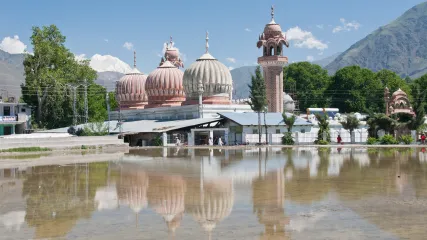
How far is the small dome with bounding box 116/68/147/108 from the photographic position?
65500 millimetres

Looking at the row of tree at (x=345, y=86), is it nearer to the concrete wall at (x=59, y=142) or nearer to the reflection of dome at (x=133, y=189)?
the concrete wall at (x=59, y=142)

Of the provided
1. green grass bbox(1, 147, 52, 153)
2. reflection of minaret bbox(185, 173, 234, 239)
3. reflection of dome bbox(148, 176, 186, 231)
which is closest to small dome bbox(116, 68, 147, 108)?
green grass bbox(1, 147, 52, 153)

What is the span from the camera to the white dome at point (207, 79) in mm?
55541

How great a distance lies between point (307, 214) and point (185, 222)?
8.11 feet

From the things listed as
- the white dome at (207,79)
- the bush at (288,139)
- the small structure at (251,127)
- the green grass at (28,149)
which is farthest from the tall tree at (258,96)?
the green grass at (28,149)

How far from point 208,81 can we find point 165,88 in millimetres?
6809

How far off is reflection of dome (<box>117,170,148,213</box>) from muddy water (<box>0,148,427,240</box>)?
0.03 m

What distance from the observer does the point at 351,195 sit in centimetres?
1412

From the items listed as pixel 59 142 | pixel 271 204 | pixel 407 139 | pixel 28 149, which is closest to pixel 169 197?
pixel 271 204

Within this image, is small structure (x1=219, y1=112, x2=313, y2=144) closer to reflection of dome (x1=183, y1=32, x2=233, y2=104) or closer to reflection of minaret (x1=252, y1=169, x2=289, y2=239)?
reflection of dome (x1=183, y1=32, x2=233, y2=104)

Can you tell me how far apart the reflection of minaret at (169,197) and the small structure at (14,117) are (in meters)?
46.7

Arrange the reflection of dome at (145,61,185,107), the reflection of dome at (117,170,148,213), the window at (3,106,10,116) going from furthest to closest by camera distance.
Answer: the window at (3,106,10,116), the reflection of dome at (145,61,185,107), the reflection of dome at (117,170,148,213)

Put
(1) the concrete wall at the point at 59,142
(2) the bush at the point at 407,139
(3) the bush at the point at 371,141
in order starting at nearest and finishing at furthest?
(1) the concrete wall at the point at 59,142 → (2) the bush at the point at 407,139 → (3) the bush at the point at 371,141

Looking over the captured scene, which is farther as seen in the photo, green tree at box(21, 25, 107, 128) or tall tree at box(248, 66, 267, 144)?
green tree at box(21, 25, 107, 128)
